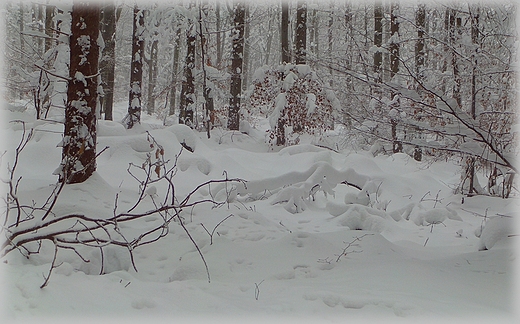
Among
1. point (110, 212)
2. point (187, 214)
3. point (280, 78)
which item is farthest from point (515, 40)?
point (280, 78)

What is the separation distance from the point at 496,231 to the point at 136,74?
10390 mm

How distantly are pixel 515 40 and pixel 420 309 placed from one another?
3004 millimetres

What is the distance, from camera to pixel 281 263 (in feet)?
12.5

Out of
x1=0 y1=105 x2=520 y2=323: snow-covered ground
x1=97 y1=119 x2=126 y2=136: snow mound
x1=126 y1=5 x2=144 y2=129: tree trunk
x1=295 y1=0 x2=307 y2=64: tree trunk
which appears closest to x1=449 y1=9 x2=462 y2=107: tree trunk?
x1=0 y1=105 x2=520 y2=323: snow-covered ground

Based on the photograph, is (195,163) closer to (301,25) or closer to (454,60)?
(454,60)

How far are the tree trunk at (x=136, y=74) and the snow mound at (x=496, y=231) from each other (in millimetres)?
8735

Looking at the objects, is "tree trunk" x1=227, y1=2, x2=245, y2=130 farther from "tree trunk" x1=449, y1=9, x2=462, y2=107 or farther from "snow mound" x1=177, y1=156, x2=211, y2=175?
"tree trunk" x1=449, y1=9, x2=462, y2=107

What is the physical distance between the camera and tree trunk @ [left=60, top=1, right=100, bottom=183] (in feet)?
16.4

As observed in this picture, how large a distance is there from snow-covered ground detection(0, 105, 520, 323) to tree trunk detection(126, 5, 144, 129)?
3946 millimetres

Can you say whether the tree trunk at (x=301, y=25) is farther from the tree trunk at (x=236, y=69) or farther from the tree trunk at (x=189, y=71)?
the tree trunk at (x=189, y=71)

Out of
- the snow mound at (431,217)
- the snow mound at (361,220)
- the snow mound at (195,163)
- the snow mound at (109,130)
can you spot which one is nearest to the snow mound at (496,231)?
the snow mound at (361,220)

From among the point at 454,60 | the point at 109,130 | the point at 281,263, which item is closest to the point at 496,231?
the point at 454,60

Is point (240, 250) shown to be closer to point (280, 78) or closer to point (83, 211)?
point (83, 211)

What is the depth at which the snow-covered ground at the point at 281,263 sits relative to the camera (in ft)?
8.68
